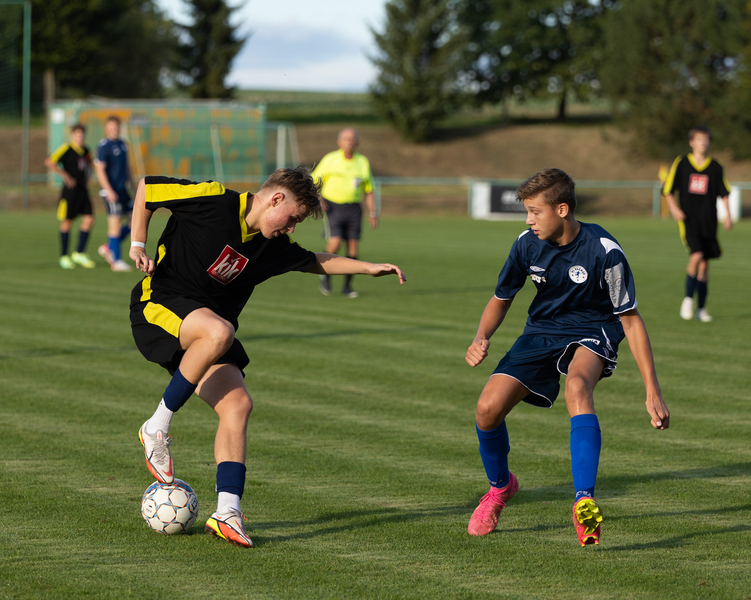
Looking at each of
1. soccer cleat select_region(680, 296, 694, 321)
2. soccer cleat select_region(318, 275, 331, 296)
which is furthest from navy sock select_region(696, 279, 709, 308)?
soccer cleat select_region(318, 275, 331, 296)

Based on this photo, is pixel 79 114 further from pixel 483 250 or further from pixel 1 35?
pixel 483 250

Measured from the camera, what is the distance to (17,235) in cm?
2380

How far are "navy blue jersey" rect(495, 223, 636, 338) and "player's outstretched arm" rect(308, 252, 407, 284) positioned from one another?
528 millimetres

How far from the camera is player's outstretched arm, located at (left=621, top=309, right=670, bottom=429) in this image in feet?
13.5

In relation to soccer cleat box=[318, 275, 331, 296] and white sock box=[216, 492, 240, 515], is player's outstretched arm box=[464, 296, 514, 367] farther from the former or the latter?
soccer cleat box=[318, 275, 331, 296]

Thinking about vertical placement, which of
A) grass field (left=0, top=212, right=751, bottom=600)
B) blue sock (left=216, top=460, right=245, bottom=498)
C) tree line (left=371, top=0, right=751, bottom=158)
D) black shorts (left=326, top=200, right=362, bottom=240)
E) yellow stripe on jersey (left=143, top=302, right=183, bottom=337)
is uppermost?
tree line (left=371, top=0, right=751, bottom=158)

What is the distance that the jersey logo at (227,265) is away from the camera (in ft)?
14.4

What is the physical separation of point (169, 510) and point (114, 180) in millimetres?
12430

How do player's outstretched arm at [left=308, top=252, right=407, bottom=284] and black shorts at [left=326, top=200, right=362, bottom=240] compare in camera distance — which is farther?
black shorts at [left=326, top=200, right=362, bottom=240]

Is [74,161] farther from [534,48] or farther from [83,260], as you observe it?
[534,48]

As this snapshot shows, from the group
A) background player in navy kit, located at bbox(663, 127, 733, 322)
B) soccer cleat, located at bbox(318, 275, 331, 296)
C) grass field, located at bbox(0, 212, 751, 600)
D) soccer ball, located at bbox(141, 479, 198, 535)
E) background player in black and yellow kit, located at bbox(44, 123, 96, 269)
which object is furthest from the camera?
background player in black and yellow kit, located at bbox(44, 123, 96, 269)

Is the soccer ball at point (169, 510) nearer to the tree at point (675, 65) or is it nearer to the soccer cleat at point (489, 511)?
the soccer cleat at point (489, 511)

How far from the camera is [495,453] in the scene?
178 inches

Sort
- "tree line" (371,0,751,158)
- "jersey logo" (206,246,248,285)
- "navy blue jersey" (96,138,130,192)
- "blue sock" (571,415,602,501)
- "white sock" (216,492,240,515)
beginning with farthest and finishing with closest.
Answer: "tree line" (371,0,751,158)
"navy blue jersey" (96,138,130,192)
"jersey logo" (206,246,248,285)
"white sock" (216,492,240,515)
"blue sock" (571,415,602,501)
